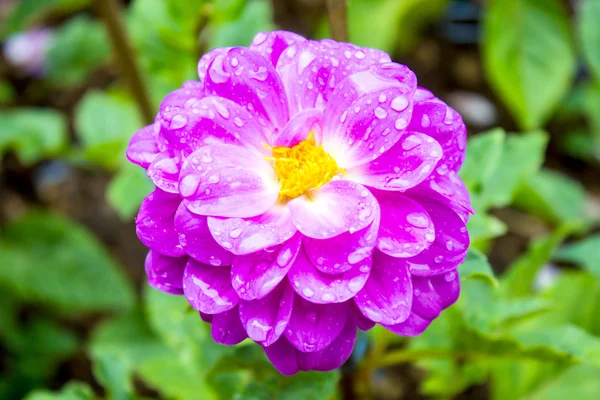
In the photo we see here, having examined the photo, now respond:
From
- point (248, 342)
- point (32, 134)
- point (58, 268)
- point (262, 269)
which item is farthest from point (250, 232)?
point (58, 268)

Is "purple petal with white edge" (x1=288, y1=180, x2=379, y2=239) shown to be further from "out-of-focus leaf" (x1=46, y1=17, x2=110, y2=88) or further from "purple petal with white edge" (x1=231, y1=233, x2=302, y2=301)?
"out-of-focus leaf" (x1=46, y1=17, x2=110, y2=88)

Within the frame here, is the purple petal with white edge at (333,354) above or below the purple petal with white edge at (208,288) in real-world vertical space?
below

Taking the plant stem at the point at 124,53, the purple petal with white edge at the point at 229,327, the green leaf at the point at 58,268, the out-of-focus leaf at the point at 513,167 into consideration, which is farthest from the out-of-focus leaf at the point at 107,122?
the purple petal with white edge at the point at 229,327

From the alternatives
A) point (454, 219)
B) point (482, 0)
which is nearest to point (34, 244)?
point (454, 219)

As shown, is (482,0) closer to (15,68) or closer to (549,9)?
(549,9)

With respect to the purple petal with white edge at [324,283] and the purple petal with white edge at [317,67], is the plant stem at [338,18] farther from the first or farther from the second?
the purple petal with white edge at [324,283]

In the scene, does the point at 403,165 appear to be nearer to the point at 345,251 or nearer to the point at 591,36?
the point at 345,251
